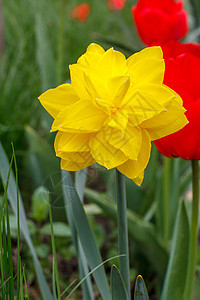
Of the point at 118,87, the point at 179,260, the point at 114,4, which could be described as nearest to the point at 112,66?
the point at 118,87

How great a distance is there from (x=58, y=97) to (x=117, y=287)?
0.70 ft

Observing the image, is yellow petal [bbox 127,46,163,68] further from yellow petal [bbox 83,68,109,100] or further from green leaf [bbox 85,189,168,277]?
green leaf [bbox 85,189,168,277]

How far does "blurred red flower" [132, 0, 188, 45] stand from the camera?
89 cm

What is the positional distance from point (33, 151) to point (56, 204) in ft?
1.81

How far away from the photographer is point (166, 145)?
0.48m

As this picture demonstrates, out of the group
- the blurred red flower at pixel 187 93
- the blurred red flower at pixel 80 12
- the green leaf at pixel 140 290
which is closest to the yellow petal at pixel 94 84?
the blurred red flower at pixel 187 93

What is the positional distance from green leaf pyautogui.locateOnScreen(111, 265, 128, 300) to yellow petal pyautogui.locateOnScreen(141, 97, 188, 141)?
159 millimetres

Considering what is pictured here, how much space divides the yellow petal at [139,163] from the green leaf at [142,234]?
0.41 metres

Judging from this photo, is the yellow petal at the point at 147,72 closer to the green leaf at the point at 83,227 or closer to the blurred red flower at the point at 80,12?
the green leaf at the point at 83,227

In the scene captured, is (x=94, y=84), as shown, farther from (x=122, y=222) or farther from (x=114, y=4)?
(x=114, y=4)

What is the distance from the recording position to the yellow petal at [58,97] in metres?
0.41

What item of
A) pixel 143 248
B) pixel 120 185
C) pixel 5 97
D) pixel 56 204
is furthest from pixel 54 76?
pixel 120 185

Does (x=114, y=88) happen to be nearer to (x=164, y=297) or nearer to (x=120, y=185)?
(x=120, y=185)

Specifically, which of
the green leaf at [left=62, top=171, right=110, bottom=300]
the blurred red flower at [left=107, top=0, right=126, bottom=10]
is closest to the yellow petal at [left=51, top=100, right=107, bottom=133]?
the green leaf at [left=62, top=171, right=110, bottom=300]
